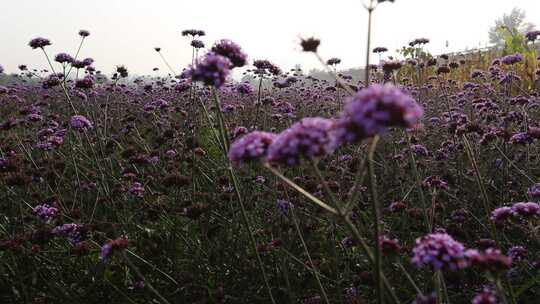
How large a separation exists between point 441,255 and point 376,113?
0.69m

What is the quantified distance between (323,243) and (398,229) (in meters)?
0.84

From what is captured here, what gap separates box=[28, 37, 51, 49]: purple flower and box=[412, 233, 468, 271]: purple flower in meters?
5.71

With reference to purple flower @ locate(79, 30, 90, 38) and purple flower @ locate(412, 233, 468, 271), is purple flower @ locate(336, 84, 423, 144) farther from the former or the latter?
purple flower @ locate(79, 30, 90, 38)

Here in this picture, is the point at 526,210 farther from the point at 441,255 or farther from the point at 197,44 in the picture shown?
the point at 197,44

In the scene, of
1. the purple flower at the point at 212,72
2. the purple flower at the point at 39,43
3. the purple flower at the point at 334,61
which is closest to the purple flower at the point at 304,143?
the purple flower at the point at 212,72

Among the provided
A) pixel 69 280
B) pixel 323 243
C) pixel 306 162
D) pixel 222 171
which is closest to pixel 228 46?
pixel 306 162

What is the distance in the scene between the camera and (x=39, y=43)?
593 cm

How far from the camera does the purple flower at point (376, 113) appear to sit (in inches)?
53.4

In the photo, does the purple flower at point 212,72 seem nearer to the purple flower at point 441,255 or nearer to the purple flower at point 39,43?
the purple flower at point 441,255

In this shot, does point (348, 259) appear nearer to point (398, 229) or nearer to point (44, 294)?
point (398, 229)

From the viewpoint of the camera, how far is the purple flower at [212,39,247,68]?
9.45ft

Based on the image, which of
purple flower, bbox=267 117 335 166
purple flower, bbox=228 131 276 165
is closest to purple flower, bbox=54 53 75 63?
purple flower, bbox=228 131 276 165

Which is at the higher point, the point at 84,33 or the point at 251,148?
the point at 84,33

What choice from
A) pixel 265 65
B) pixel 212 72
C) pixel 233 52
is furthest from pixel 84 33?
pixel 212 72
